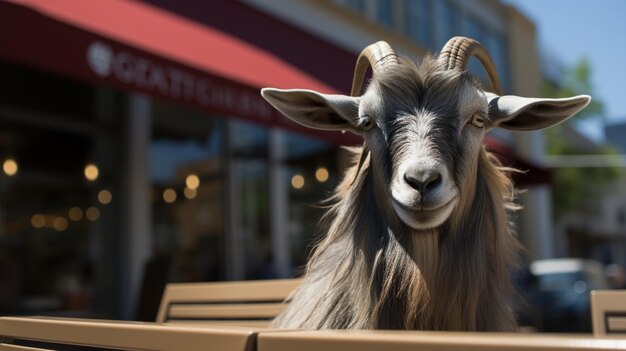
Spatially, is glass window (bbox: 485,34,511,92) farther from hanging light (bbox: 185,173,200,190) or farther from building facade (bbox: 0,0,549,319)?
hanging light (bbox: 185,173,200,190)

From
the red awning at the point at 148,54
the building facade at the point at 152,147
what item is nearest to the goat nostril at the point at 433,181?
the red awning at the point at 148,54

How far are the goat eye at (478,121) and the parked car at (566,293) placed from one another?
8801 millimetres

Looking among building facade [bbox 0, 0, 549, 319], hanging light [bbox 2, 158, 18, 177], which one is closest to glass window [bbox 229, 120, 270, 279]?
building facade [bbox 0, 0, 549, 319]

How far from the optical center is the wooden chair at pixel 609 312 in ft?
8.02

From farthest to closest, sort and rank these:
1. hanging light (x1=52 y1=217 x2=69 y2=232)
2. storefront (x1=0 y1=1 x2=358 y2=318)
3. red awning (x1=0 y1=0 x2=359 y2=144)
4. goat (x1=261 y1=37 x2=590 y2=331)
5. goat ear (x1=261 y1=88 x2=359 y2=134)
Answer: hanging light (x1=52 y1=217 x2=69 y2=232) < storefront (x1=0 y1=1 x2=358 y2=318) < red awning (x1=0 y1=0 x2=359 y2=144) < goat ear (x1=261 y1=88 x2=359 y2=134) < goat (x1=261 y1=37 x2=590 y2=331)

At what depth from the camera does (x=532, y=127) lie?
8.56ft

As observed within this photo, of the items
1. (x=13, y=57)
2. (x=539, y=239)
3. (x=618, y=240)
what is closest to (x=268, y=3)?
(x=13, y=57)

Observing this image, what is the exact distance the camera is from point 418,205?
2.17 metres

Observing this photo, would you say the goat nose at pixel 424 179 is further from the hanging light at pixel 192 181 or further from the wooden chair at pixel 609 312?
the hanging light at pixel 192 181

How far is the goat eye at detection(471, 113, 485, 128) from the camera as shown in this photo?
2.48 metres

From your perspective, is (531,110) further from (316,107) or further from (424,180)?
(316,107)

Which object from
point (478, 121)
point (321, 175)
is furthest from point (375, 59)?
point (321, 175)

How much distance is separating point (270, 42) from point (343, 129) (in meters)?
6.58

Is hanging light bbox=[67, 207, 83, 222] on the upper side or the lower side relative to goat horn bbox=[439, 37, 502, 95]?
lower
